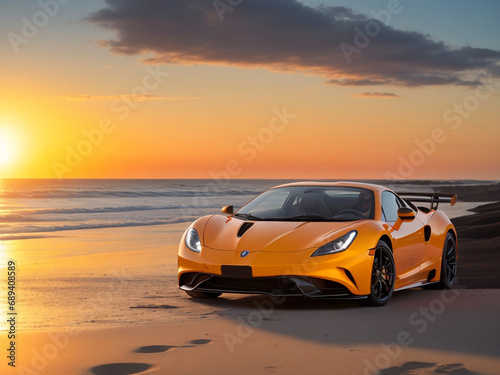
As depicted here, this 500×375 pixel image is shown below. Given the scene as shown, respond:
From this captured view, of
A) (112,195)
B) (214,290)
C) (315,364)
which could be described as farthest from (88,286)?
(112,195)

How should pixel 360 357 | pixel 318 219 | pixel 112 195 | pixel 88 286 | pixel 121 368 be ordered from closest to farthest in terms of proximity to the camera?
1. pixel 121 368
2. pixel 360 357
3. pixel 318 219
4. pixel 88 286
5. pixel 112 195

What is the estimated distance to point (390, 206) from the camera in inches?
361

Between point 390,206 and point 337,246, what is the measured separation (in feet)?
5.19

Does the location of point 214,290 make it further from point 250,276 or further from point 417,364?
point 417,364

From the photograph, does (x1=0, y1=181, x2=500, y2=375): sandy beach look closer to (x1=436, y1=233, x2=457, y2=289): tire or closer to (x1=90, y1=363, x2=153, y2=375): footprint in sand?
(x1=90, y1=363, x2=153, y2=375): footprint in sand

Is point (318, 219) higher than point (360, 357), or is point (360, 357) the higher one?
point (318, 219)

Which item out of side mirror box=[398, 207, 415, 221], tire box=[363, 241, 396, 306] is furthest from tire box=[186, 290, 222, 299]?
side mirror box=[398, 207, 415, 221]

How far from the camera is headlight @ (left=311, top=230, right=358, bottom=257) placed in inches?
308

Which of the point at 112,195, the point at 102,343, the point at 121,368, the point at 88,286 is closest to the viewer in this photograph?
the point at 121,368

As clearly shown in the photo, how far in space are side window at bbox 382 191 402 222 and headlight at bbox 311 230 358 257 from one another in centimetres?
96

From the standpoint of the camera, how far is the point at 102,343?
5.93 m

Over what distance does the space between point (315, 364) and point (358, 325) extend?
1733mm

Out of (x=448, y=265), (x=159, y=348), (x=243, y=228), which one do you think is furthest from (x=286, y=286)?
(x=448, y=265)

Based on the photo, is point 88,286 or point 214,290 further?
point 88,286
